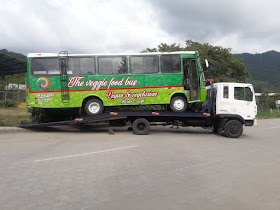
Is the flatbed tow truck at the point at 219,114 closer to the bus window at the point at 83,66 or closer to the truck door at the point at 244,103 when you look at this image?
the truck door at the point at 244,103

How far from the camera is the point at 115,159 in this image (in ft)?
20.5

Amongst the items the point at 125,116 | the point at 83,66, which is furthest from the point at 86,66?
the point at 125,116

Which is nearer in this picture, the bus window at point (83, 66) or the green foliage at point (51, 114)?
the bus window at point (83, 66)

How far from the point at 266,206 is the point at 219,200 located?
2.18ft

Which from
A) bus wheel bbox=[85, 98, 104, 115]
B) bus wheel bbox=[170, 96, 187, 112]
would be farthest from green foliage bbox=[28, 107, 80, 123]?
bus wheel bbox=[170, 96, 187, 112]

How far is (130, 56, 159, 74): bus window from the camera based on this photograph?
1115cm

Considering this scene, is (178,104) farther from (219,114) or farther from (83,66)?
(83,66)

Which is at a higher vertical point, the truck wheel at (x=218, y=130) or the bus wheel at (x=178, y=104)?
the bus wheel at (x=178, y=104)

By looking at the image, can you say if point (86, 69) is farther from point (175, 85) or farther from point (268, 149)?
point (268, 149)

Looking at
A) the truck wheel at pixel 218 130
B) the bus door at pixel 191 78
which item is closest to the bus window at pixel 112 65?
the bus door at pixel 191 78

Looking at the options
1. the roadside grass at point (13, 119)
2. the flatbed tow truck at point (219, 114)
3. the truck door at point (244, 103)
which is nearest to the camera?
the flatbed tow truck at point (219, 114)

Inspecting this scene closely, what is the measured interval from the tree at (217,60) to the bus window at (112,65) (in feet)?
55.3

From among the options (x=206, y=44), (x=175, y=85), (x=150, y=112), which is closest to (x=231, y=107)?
(x=175, y=85)

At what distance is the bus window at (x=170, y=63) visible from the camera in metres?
11.2
